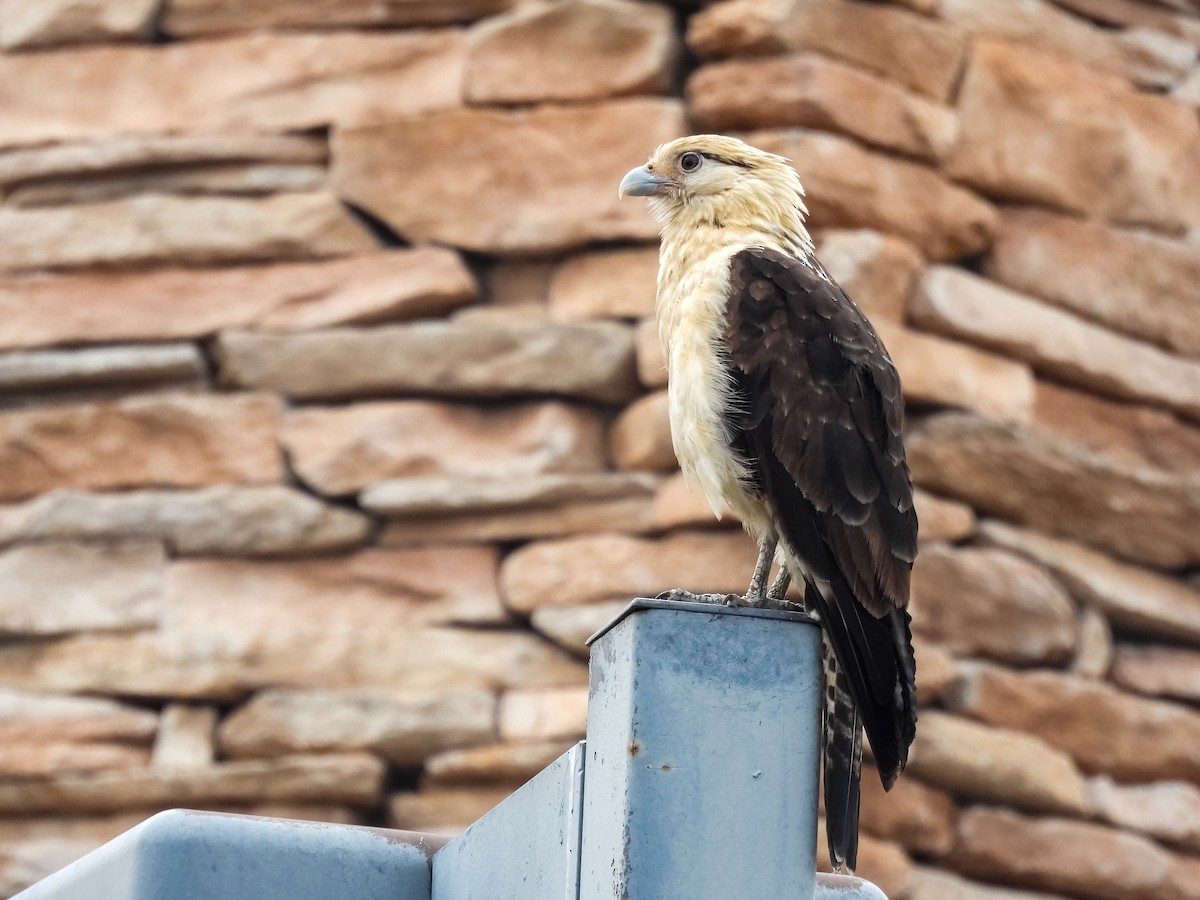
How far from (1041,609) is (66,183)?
337 centimetres

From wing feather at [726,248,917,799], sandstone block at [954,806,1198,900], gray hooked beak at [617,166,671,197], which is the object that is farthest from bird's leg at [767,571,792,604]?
sandstone block at [954,806,1198,900]

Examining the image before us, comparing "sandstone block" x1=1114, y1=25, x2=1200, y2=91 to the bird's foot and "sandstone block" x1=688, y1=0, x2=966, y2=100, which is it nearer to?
"sandstone block" x1=688, y1=0, x2=966, y2=100

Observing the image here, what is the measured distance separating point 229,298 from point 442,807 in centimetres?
172

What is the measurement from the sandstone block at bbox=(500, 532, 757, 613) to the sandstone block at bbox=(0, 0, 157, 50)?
2309 millimetres

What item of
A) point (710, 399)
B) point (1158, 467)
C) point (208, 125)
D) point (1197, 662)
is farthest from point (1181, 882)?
point (208, 125)

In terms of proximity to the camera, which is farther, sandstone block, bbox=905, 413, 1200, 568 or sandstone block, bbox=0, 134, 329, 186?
sandstone block, bbox=0, 134, 329, 186

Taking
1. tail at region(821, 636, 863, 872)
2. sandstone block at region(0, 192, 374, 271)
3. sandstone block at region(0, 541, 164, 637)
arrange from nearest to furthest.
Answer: tail at region(821, 636, 863, 872) → sandstone block at region(0, 541, 164, 637) → sandstone block at region(0, 192, 374, 271)

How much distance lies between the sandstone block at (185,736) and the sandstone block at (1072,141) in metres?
2.83

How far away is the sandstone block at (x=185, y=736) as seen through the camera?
205 inches

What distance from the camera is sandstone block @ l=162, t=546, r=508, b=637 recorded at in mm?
5285

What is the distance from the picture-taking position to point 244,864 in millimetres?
2982

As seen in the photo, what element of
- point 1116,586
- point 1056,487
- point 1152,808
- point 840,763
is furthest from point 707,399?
point 1152,808

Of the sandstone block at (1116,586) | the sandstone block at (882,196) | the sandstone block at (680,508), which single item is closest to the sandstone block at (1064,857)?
the sandstone block at (1116,586)

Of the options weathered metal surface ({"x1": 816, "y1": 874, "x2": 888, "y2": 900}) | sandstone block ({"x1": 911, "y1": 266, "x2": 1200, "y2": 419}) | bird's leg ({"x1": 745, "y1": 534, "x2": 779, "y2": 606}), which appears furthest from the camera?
sandstone block ({"x1": 911, "y1": 266, "x2": 1200, "y2": 419})
